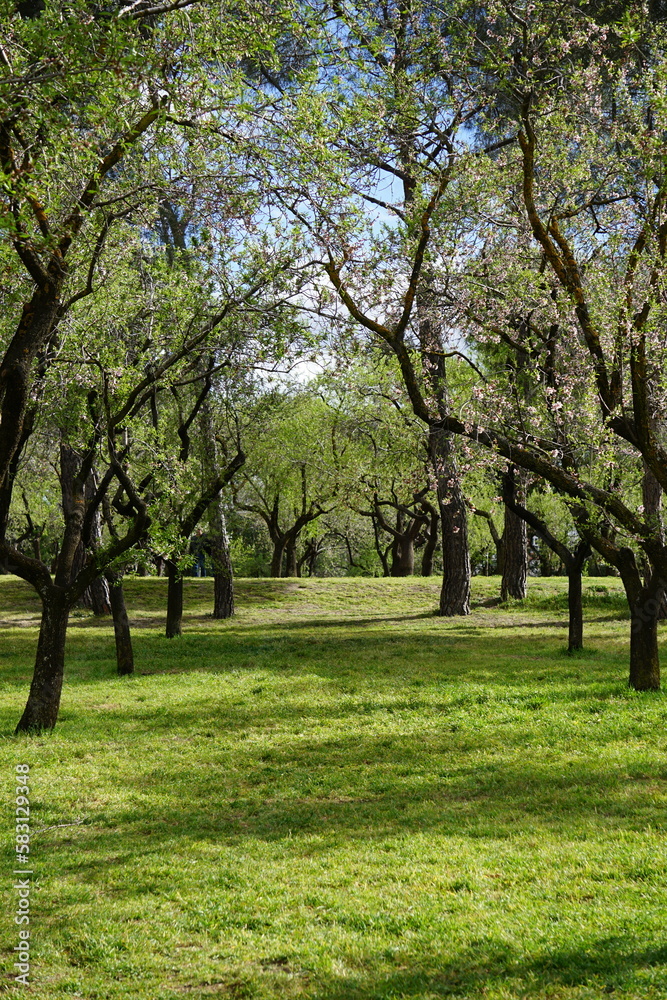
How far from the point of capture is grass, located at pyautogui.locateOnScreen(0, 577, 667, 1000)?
5371 millimetres

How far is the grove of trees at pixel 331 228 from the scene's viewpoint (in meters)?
8.09

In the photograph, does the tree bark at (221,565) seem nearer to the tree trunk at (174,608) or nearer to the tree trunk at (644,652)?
the tree trunk at (174,608)

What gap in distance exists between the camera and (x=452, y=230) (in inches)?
522

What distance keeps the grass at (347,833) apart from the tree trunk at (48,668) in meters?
0.49

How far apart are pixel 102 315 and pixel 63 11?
240 inches

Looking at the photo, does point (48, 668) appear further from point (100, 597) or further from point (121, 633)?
point (100, 597)

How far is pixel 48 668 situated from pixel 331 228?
23.6 ft

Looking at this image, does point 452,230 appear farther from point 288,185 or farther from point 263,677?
point 263,677

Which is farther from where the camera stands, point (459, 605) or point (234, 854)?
point (459, 605)

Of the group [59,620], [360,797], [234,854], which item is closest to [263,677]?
[59,620]

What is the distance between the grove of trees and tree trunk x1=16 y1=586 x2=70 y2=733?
32 mm

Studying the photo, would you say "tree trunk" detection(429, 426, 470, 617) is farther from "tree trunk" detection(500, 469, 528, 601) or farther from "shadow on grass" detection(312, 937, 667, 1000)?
"shadow on grass" detection(312, 937, 667, 1000)

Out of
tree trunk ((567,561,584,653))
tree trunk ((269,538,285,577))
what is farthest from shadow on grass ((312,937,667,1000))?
tree trunk ((269,538,285,577))

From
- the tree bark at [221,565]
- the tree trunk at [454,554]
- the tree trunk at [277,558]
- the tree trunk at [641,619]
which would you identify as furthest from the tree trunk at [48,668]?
the tree trunk at [277,558]
